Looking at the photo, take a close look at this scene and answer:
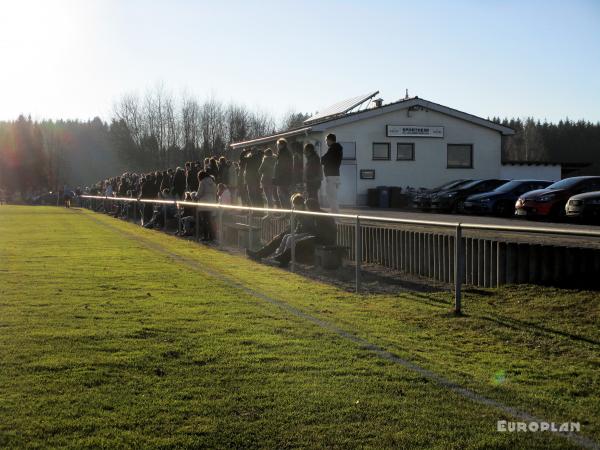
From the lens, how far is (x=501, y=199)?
26.2 meters

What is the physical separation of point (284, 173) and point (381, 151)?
69.2 ft

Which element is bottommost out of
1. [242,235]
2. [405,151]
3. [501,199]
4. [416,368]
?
[416,368]

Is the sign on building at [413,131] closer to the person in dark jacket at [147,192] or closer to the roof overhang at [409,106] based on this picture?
the roof overhang at [409,106]

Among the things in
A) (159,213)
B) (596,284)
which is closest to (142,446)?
(596,284)

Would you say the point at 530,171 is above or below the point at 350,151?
below

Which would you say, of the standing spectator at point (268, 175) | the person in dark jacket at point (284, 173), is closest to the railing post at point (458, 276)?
the person in dark jacket at point (284, 173)

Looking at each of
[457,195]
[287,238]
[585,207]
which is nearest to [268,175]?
[287,238]

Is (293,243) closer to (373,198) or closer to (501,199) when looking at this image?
(501,199)

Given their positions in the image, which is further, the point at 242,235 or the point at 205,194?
the point at 205,194

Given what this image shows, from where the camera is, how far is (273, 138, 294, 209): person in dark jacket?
17.2m

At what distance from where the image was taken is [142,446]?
13.4ft

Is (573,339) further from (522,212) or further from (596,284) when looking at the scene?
(522,212)

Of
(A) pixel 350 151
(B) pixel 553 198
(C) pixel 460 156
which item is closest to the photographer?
(B) pixel 553 198

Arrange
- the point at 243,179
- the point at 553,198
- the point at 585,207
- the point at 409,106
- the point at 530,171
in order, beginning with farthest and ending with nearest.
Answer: the point at 530,171
the point at 409,106
the point at 553,198
the point at 243,179
the point at 585,207
